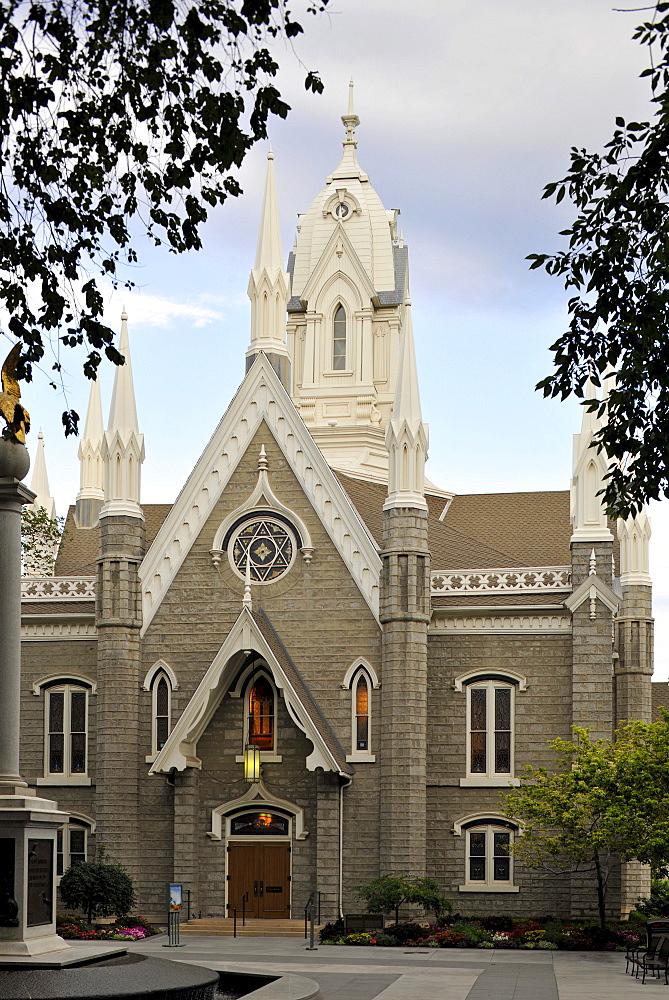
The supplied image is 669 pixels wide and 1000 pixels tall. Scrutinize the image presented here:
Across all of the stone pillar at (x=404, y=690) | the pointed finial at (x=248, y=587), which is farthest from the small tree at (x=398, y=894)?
the pointed finial at (x=248, y=587)

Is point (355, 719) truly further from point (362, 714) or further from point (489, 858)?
point (489, 858)

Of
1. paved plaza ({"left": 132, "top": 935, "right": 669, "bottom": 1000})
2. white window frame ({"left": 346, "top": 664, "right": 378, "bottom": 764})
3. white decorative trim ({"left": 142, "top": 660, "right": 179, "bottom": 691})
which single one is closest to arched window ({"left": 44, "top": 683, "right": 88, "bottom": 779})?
white decorative trim ({"left": 142, "top": 660, "right": 179, "bottom": 691})

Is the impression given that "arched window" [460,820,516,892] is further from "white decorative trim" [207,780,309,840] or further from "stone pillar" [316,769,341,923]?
"white decorative trim" [207,780,309,840]

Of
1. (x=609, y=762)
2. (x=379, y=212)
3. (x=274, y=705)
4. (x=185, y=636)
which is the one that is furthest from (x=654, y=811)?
(x=379, y=212)

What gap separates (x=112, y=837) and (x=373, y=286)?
70.6 ft

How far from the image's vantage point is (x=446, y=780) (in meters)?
37.9

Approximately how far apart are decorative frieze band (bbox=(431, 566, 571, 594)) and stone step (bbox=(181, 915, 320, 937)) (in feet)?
30.7

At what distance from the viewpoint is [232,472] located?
40031 mm

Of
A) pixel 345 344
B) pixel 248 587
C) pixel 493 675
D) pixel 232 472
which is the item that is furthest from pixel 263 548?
pixel 345 344

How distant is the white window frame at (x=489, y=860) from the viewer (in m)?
37.2

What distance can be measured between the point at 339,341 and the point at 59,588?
14.4m

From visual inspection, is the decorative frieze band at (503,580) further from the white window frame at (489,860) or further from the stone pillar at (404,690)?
the white window frame at (489,860)

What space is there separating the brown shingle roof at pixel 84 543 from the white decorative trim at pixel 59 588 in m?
4.54

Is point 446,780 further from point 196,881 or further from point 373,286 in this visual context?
point 373,286
